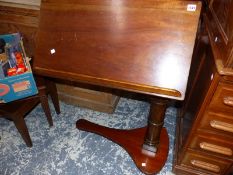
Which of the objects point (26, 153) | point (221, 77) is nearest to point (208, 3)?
point (221, 77)

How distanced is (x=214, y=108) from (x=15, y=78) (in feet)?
4.30

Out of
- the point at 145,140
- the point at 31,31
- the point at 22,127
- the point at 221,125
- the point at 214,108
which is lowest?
the point at 145,140

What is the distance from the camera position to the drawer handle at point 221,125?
1.16m

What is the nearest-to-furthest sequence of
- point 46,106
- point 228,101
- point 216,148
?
point 228,101
point 216,148
point 46,106

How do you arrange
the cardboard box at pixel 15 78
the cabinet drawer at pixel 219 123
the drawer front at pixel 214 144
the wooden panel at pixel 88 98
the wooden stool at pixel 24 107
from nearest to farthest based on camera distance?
the cabinet drawer at pixel 219 123 → the drawer front at pixel 214 144 → the cardboard box at pixel 15 78 → the wooden stool at pixel 24 107 → the wooden panel at pixel 88 98

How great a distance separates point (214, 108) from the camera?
1.13m

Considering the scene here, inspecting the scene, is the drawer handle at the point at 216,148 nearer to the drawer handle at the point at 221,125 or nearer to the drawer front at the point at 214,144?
the drawer front at the point at 214,144

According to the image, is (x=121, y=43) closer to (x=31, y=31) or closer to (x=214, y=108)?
(x=214, y=108)

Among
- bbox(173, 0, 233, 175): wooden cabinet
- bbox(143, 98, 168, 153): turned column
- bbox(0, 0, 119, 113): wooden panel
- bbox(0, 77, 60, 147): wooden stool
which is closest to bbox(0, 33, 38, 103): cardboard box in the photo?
bbox(0, 77, 60, 147): wooden stool

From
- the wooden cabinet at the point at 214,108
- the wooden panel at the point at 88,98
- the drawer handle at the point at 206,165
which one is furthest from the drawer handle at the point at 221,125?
the wooden panel at the point at 88,98

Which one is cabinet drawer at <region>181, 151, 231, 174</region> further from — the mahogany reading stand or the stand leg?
the mahogany reading stand

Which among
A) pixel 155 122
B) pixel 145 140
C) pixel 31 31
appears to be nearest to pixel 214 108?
pixel 155 122

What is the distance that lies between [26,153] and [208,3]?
1.87m

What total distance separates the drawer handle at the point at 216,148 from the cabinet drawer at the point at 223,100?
29 cm
